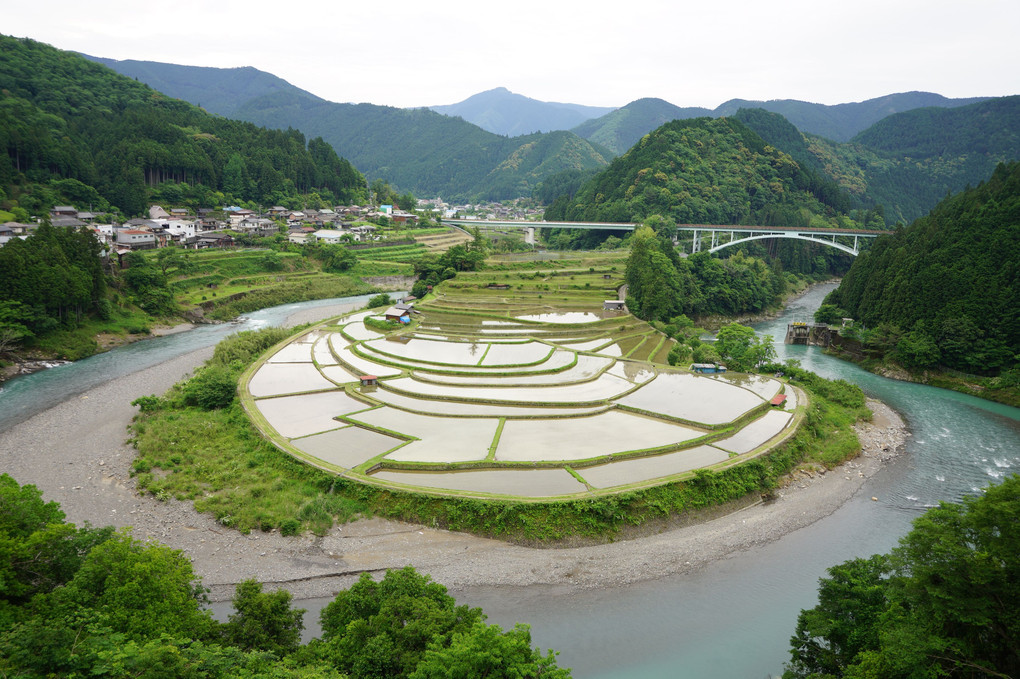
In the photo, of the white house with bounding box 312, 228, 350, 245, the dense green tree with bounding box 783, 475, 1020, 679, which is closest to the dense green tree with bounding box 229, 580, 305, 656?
the dense green tree with bounding box 783, 475, 1020, 679

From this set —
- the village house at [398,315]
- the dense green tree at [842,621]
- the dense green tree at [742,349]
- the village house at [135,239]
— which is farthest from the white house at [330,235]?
the dense green tree at [842,621]

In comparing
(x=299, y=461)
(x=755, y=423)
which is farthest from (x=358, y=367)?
(x=755, y=423)

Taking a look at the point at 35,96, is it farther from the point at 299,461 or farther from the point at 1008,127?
the point at 1008,127

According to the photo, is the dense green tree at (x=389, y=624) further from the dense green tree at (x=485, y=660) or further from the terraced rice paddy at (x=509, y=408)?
the terraced rice paddy at (x=509, y=408)

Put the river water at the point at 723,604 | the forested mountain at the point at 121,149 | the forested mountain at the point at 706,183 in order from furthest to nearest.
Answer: the forested mountain at the point at 706,183 → the forested mountain at the point at 121,149 → the river water at the point at 723,604

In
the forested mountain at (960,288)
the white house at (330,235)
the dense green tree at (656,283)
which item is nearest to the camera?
the forested mountain at (960,288)

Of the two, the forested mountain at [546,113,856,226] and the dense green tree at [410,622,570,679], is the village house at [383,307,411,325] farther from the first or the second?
the forested mountain at [546,113,856,226]
